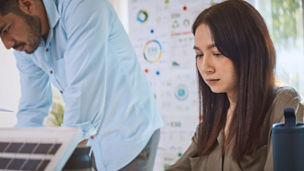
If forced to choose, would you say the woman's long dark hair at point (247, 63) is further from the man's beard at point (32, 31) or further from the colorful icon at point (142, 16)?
the colorful icon at point (142, 16)

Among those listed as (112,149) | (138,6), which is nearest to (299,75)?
(138,6)

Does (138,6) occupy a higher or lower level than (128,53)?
higher

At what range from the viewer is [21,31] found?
1.58 metres

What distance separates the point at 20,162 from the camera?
75cm

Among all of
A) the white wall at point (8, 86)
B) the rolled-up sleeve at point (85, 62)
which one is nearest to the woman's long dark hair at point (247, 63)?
the rolled-up sleeve at point (85, 62)

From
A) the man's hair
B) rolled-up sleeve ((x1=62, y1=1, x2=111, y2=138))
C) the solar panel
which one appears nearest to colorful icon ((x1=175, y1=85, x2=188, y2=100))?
rolled-up sleeve ((x1=62, y1=1, x2=111, y2=138))

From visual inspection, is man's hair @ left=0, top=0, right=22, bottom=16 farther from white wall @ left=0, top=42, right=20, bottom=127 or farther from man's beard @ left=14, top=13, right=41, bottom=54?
white wall @ left=0, top=42, right=20, bottom=127

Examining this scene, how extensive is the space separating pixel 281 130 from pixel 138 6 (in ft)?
10.7

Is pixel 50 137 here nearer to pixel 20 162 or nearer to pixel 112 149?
pixel 20 162

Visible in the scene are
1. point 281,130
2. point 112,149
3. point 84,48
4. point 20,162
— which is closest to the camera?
point 281,130

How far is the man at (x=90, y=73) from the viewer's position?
143 cm

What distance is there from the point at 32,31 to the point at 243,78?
0.90 meters

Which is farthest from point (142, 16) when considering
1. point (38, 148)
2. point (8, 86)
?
point (38, 148)

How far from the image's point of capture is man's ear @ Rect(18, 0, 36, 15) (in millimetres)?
1572
